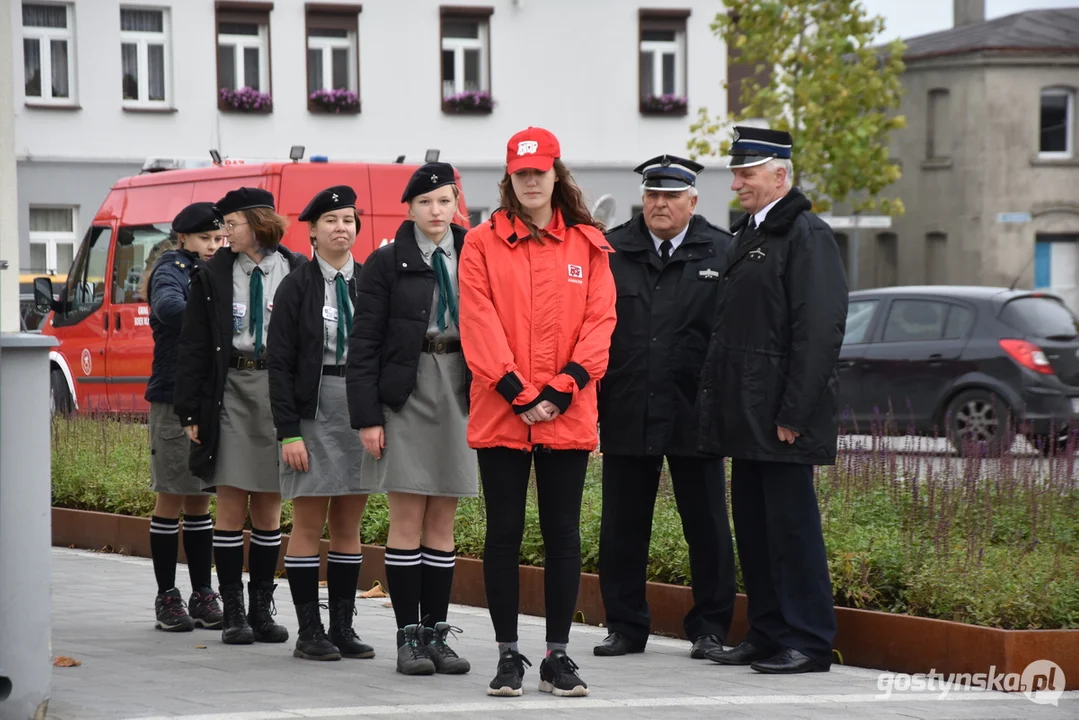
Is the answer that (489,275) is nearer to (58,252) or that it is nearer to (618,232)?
(618,232)

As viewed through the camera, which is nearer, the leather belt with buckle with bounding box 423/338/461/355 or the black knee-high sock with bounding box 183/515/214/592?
the leather belt with buckle with bounding box 423/338/461/355

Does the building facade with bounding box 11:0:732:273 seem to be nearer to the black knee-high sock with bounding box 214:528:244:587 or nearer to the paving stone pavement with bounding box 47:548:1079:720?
the black knee-high sock with bounding box 214:528:244:587

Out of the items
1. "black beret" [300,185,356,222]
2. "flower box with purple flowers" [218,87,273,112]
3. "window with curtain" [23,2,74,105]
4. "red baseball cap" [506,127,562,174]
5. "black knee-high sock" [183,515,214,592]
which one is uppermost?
"window with curtain" [23,2,74,105]

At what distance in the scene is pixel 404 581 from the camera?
6.80m

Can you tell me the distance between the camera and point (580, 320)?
639cm

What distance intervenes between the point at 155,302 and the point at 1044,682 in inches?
173

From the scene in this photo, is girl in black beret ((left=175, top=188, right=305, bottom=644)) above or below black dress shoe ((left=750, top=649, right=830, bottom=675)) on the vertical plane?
above

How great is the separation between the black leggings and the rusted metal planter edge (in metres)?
1.42

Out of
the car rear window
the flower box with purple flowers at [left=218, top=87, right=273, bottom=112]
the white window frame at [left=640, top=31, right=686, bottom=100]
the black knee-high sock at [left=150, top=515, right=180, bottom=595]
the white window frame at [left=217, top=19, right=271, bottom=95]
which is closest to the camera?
the black knee-high sock at [left=150, top=515, right=180, bottom=595]

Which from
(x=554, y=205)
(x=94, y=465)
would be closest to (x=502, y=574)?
(x=554, y=205)

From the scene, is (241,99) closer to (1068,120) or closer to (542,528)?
(1068,120)

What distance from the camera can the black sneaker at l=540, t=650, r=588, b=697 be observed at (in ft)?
20.4

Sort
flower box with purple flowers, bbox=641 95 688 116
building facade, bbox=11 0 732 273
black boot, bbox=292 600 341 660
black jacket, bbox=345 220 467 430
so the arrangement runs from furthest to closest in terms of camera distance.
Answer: flower box with purple flowers, bbox=641 95 688 116 → building facade, bbox=11 0 732 273 → black boot, bbox=292 600 341 660 → black jacket, bbox=345 220 467 430

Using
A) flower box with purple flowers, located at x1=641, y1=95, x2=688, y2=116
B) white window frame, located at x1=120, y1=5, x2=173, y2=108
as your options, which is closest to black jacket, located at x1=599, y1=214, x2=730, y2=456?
white window frame, located at x1=120, y1=5, x2=173, y2=108
